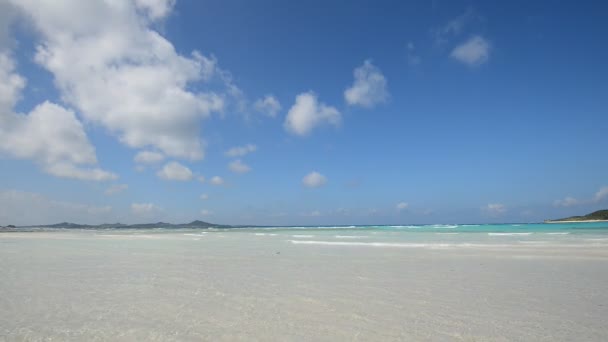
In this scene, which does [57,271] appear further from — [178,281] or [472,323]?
[472,323]

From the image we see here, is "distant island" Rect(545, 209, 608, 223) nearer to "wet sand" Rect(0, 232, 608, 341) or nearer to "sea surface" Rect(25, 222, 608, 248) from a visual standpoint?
"sea surface" Rect(25, 222, 608, 248)

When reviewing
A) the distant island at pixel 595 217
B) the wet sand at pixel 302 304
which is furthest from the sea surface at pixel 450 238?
the distant island at pixel 595 217

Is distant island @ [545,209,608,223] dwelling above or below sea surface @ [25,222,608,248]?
above

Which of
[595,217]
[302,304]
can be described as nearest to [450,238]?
[302,304]

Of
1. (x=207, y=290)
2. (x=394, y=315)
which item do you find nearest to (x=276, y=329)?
(x=394, y=315)

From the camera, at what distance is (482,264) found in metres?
12.1

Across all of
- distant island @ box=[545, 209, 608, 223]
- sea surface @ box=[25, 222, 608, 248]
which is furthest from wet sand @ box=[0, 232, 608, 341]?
distant island @ box=[545, 209, 608, 223]

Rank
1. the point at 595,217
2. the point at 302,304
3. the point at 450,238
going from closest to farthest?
the point at 302,304, the point at 450,238, the point at 595,217

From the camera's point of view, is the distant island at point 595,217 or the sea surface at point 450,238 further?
the distant island at point 595,217

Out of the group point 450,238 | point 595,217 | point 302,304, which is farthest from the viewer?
point 595,217

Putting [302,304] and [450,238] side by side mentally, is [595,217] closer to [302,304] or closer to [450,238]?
[450,238]

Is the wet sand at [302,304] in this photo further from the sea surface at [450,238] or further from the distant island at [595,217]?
the distant island at [595,217]

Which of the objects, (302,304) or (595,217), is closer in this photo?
(302,304)

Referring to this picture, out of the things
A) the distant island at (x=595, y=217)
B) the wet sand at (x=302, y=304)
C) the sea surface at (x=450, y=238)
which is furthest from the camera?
the distant island at (x=595, y=217)
